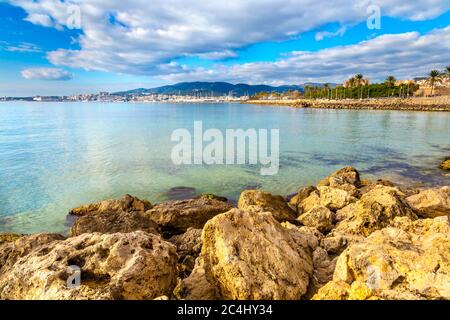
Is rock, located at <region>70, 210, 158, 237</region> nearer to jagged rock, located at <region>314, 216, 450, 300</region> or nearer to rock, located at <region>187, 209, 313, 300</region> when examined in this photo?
rock, located at <region>187, 209, 313, 300</region>

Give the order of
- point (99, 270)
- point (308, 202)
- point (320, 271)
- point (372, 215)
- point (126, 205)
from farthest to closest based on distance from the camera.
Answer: point (308, 202) → point (126, 205) → point (372, 215) → point (320, 271) → point (99, 270)

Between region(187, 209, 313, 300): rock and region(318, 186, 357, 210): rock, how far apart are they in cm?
709

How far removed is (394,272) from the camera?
17.1ft

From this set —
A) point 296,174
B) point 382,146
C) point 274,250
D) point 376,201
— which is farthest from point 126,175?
point 382,146

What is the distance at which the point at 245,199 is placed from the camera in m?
13.4

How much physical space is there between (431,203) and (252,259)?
10.00 meters

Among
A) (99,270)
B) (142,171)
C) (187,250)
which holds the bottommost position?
(142,171)

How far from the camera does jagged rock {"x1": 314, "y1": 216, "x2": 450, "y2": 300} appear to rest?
15.9 ft

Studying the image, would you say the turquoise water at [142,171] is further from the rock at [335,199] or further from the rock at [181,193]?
the rock at [335,199]

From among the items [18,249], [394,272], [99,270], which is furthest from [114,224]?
[394,272]

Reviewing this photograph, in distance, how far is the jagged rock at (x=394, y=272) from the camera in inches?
191

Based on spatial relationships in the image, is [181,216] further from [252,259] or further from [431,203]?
[431,203]
